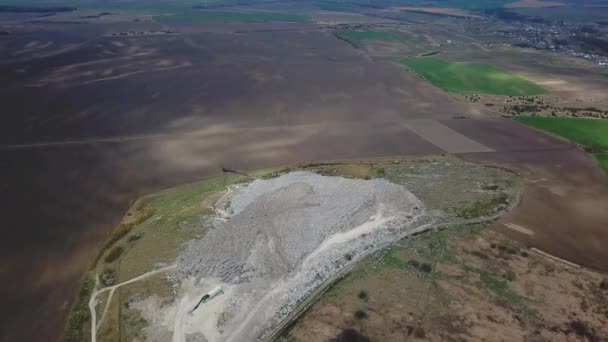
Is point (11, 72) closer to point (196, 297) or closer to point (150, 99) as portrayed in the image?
point (150, 99)

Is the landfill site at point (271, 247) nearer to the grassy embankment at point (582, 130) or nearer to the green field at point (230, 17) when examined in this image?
the grassy embankment at point (582, 130)

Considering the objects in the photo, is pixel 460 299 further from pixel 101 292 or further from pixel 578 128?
pixel 578 128

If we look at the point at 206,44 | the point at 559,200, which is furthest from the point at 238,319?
the point at 206,44

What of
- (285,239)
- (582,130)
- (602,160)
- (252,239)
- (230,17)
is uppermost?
(230,17)

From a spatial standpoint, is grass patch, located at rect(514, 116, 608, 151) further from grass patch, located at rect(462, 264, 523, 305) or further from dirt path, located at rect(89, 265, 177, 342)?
dirt path, located at rect(89, 265, 177, 342)

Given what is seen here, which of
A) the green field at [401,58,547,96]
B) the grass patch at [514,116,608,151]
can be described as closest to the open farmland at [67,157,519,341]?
the grass patch at [514,116,608,151]

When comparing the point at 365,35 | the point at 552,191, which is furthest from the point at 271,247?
the point at 365,35
